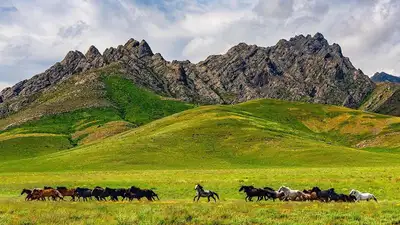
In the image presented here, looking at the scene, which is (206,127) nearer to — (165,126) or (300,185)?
(165,126)

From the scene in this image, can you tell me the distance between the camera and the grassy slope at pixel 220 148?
9438 centimetres

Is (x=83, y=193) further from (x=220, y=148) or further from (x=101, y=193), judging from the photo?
(x=220, y=148)

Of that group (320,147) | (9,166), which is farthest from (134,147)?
(320,147)

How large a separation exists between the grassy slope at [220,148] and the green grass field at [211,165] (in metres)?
0.26

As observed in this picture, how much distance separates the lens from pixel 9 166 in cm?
10194

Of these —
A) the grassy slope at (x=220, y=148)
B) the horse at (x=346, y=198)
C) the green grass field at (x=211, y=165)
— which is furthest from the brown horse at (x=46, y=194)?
the grassy slope at (x=220, y=148)

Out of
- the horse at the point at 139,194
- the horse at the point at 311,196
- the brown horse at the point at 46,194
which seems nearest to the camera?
the horse at the point at 311,196

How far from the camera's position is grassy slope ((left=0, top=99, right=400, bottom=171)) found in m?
94.4

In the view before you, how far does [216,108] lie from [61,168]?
90.0m

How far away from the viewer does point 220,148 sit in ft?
370

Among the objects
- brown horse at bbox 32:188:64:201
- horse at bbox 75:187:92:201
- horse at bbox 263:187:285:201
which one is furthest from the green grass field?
horse at bbox 75:187:92:201

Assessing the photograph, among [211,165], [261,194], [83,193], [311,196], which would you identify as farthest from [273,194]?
[211,165]

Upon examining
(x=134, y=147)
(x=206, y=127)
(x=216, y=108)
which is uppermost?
(x=216, y=108)

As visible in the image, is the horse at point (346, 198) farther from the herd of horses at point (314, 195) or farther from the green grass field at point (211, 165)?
the green grass field at point (211, 165)
